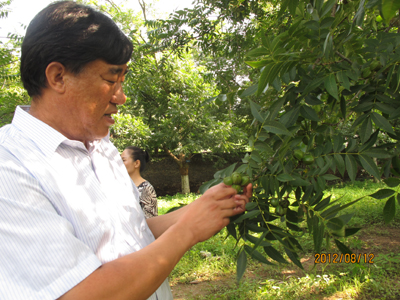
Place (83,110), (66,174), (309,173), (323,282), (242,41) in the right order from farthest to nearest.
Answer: (242,41), (323,282), (309,173), (83,110), (66,174)

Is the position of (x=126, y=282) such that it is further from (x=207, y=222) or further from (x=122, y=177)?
(x=122, y=177)

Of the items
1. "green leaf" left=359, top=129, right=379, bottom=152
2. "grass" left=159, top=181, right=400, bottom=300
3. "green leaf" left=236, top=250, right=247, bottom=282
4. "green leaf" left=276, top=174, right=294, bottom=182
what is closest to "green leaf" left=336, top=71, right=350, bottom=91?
"green leaf" left=359, top=129, right=379, bottom=152

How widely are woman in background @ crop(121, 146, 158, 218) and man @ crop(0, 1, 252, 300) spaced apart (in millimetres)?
2712

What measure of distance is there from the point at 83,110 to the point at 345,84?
3.11 ft

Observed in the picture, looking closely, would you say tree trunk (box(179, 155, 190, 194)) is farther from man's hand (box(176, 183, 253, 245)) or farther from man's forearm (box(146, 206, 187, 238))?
man's hand (box(176, 183, 253, 245))

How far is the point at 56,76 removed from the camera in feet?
3.12

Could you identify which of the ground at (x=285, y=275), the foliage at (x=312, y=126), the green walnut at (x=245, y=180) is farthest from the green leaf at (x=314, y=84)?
the ground at (x=285, y=275)

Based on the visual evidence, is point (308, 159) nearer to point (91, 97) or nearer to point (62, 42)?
point (91, 97)

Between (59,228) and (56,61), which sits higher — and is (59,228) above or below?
below

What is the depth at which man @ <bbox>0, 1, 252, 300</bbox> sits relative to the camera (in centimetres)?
68

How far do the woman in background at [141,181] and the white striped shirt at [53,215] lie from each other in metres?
2.75

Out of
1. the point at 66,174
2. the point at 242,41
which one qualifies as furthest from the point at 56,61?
the point at 242,41

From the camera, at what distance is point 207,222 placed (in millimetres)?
1007

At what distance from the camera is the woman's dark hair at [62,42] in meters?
0.93
